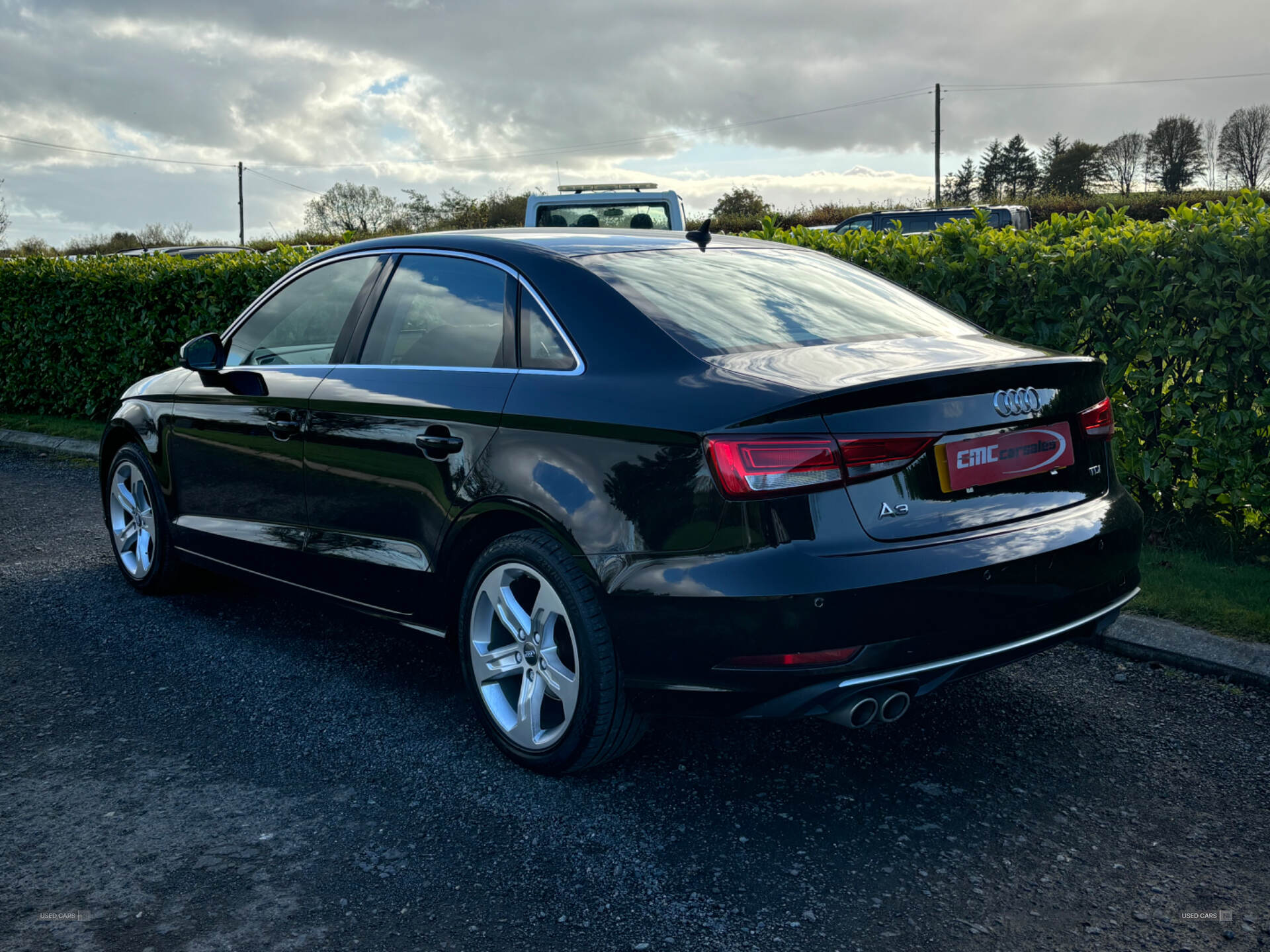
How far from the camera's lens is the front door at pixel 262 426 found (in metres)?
4.47

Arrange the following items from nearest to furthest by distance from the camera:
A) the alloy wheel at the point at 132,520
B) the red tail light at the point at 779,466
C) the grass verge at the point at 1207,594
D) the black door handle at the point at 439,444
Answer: the red tail light at the point at 779,466
the black door handle at the point at 439,444
the grass verge at the point at 1207,594
the alloy wheel at the point at 132,520

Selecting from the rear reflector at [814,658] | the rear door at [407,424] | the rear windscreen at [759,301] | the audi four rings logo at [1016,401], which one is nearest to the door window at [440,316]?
the rear door at [407,424]

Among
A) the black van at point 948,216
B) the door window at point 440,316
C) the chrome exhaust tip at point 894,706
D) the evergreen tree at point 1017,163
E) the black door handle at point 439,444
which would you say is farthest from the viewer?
the evergreen tree at point 1017,163

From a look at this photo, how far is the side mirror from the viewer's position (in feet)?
16.0

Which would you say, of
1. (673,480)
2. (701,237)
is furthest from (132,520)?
(673,480)

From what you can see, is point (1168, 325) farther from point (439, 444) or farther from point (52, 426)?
point (52, 426)

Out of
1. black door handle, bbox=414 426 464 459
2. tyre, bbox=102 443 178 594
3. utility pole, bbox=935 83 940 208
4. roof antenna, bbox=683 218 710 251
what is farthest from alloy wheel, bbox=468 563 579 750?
utility pole, bbox=935 83 940 208

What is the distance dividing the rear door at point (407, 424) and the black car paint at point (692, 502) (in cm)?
1

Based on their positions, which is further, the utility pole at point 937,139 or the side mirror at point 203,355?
the utility pole at point 937,139

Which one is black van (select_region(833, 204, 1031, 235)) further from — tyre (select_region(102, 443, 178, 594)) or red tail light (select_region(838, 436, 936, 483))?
red tail light (select_region(838, 436, 936, 483))

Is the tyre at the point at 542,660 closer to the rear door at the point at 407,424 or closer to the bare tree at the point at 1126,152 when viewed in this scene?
the rear door at the point at 407,424

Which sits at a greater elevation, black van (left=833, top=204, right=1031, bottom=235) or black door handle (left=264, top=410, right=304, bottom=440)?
black van (left=833, top=204, right=1031, bottom=235)

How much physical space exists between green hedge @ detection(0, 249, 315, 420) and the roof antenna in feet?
23.3

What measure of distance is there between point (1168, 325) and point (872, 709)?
3.62 metres
